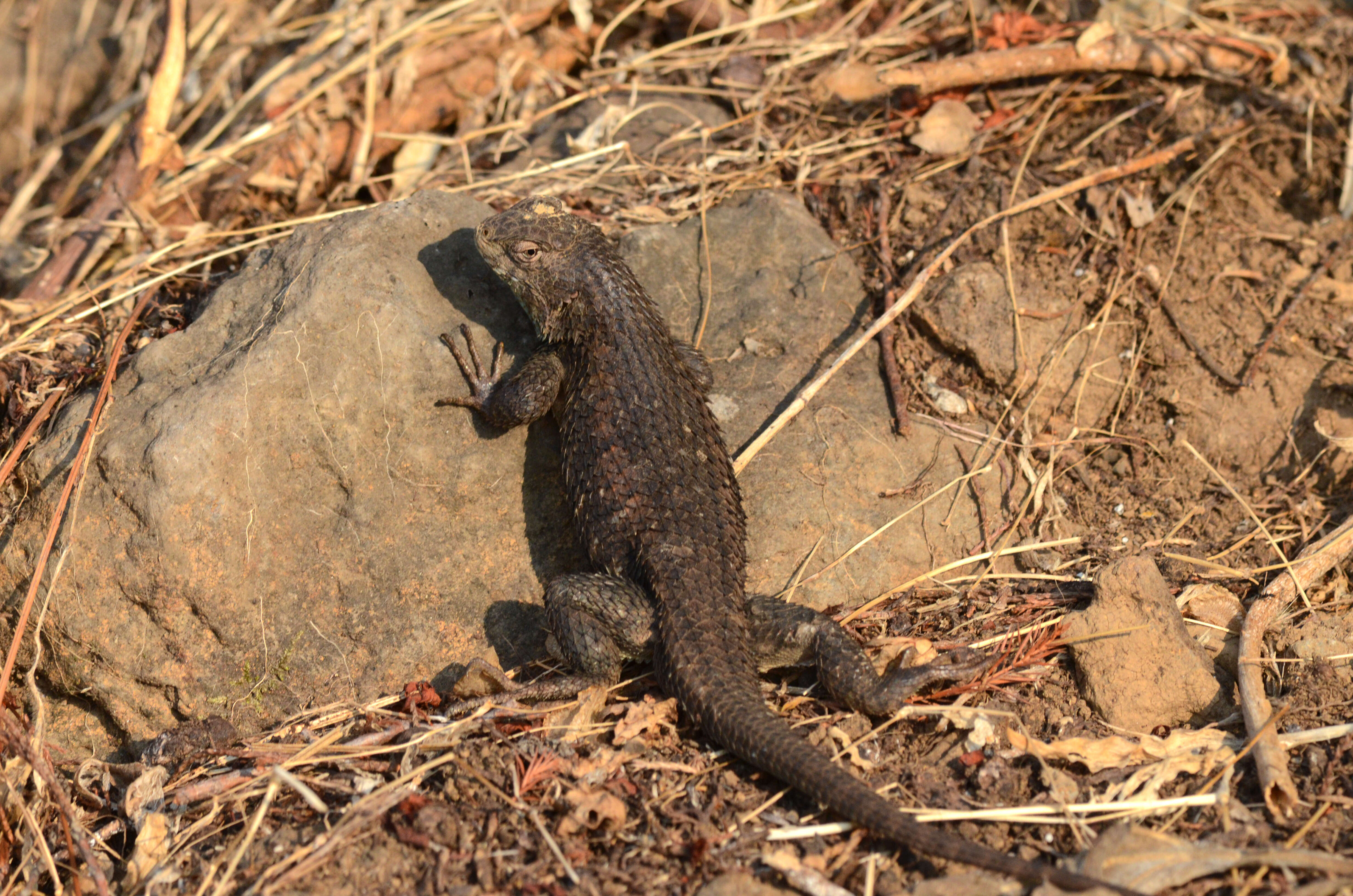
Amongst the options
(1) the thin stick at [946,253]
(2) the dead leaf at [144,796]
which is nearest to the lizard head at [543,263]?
(1) the thin stick at [946,253]

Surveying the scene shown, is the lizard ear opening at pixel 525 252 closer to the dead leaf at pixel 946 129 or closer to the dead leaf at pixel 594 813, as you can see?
the dead leaf at pixel 594 813

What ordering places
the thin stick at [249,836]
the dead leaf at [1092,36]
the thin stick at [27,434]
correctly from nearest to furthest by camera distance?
the thin stick at [249,836] → the thin stick at [27,434] → the dead leaf at [1092,36]

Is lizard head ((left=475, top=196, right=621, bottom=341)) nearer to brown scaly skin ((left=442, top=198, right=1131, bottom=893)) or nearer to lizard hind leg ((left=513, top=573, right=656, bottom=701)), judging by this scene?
brown scaly skin ((left=442, top=198, right=1131, bottom=893))

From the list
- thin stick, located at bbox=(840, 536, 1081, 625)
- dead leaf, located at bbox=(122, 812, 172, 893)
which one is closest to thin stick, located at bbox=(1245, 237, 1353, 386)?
thin stick, located at bbox=(840, 536, 1081, 625)

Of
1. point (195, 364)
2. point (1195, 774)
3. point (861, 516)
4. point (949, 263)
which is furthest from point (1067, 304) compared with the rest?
point (195, 364)

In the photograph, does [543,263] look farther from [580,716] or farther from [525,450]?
[580,716]

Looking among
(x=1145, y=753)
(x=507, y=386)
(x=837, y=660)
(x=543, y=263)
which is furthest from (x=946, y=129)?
(x=1145, y=753)
